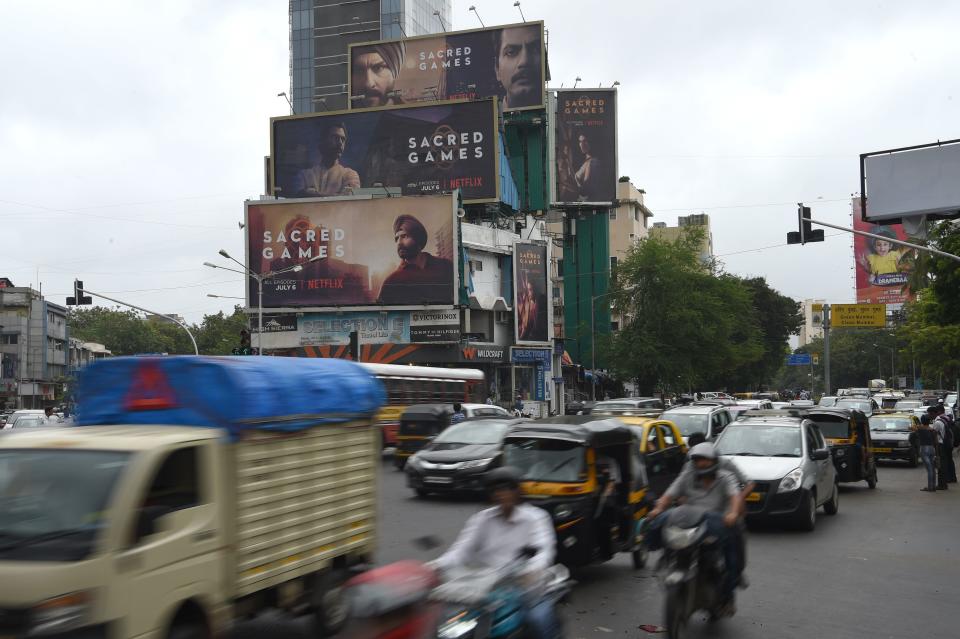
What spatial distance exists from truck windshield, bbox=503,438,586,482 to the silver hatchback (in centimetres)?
446

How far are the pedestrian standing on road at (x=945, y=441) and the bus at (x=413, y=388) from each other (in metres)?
13.8

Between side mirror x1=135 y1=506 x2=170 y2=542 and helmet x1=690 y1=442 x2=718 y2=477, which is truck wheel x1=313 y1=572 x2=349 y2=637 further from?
helmet x1=690 y1=442 x2=718 y2=477

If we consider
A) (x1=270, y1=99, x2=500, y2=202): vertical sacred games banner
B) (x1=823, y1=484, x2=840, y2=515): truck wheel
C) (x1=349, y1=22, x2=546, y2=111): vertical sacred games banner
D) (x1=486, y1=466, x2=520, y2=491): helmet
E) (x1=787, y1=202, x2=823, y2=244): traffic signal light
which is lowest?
(x1=823, y1=484, x2=840, y2=515): truck wheel

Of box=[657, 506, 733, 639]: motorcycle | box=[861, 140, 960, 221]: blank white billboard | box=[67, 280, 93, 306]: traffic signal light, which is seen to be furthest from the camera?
box=[67, 280, 93, 306]: traffic signal light

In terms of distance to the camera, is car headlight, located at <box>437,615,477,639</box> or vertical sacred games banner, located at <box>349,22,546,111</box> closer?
car headlight, located at <box>437,615,477,639</box>

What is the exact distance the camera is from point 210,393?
6922 mm

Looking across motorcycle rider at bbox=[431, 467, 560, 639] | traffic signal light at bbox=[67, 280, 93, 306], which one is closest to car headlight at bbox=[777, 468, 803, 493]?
motorcycle rider at bbox=[431, 467, 560, 639]

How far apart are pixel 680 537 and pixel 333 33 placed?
334ft

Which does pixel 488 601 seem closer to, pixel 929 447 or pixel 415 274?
pixel 929 447

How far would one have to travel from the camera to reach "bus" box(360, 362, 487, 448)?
29.8 meters

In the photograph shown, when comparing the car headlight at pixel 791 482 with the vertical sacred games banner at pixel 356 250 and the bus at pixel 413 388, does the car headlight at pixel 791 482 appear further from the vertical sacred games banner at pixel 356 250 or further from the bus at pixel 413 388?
the vertical sacred games banner at pixel 356 250

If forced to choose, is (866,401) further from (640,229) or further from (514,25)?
(640,229)

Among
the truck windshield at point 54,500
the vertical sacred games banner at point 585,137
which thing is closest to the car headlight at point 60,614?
the truck windshield at point 54,500

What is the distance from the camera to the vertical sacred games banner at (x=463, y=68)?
64.9m
